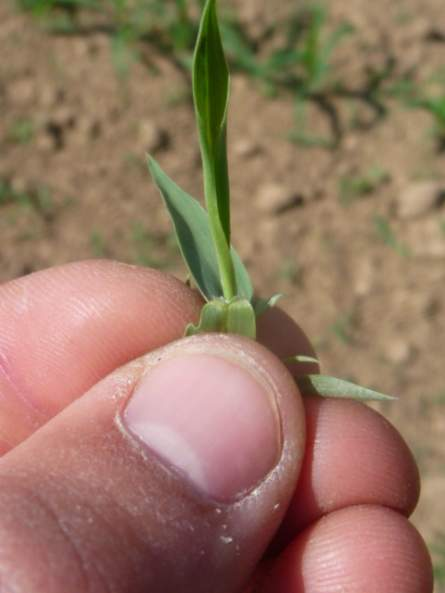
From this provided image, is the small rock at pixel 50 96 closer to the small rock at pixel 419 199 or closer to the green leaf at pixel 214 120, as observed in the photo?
the small rock at pixel 419 199

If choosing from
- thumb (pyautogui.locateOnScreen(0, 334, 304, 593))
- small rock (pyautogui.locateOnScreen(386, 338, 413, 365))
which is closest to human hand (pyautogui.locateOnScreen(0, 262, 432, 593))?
thumb (pyautogui.locateOnScreen(0, 334, 304, 593))

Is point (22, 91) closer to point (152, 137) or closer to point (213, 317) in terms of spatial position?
point (152, 137)

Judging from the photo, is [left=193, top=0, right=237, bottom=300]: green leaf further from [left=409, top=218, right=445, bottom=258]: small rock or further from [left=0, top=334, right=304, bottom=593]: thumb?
[left=409, top=218, right=445, bottom=258]: small rock

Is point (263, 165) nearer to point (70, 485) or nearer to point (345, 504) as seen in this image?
point (345, 504)

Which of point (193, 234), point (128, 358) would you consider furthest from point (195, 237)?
point (128, 358)

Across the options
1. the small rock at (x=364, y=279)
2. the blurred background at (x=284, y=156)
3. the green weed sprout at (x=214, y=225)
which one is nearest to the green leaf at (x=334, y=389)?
the green weed sprout at (x=214, y=225)
